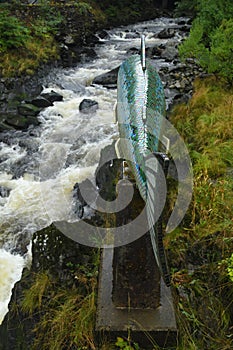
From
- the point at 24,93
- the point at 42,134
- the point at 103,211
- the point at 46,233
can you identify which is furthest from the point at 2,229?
the point at 24,93

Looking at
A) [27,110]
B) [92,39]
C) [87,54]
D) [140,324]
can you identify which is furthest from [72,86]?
[140,324]

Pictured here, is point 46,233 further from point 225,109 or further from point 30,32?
point 30,32

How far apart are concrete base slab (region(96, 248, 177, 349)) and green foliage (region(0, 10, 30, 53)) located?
9.19 meters

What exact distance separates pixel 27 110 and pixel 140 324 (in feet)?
22.0

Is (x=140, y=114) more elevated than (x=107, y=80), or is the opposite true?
(x=140, y=114)

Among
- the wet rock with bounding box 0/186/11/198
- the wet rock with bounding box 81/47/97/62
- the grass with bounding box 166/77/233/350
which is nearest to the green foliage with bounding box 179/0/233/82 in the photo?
Result: the grass with bounding box 166/77/233/350

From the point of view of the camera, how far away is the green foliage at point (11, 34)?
10530mm

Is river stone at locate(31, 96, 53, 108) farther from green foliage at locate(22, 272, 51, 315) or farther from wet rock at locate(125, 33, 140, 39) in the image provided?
wet rock at locate(125, 33, 140, 39)

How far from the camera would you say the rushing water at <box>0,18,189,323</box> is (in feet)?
16.7

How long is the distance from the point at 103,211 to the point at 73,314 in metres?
1.99

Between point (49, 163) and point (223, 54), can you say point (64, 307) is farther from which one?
point (223, 54)

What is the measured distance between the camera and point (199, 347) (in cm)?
296

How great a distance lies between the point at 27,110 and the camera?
8578 mm

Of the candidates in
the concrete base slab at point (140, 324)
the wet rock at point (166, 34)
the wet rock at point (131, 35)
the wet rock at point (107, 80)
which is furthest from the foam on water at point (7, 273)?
the wet rock at point (131, 35)
